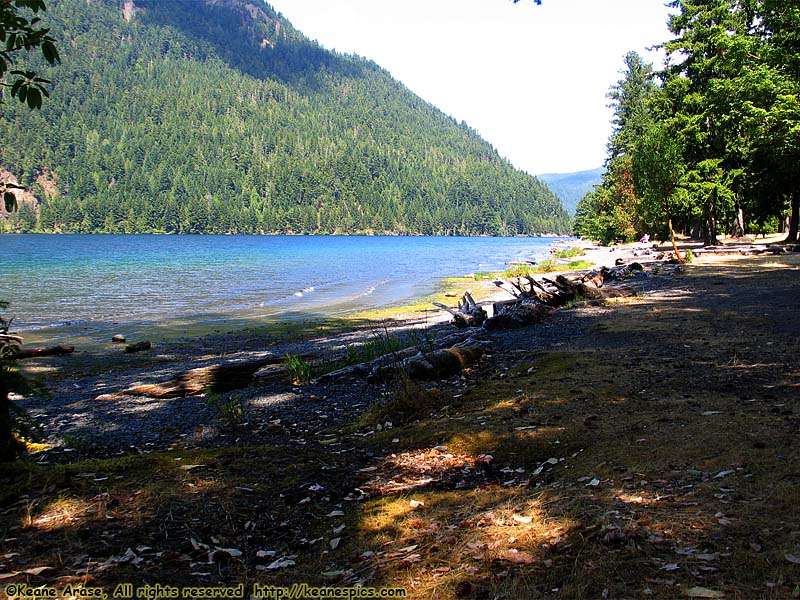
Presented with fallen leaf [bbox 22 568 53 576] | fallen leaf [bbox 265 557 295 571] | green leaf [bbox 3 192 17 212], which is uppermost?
green leaf [bbox 3 192 17 212]

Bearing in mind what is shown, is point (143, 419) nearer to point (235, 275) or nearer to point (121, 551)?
point (121, 551)

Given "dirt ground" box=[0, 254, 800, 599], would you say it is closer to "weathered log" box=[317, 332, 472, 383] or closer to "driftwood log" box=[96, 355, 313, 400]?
"weathered log" box=[317, 332, 472, 383]

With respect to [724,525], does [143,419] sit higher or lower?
lower

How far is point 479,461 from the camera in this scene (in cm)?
555

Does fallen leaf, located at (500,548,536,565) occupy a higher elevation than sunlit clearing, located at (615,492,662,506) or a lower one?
lower

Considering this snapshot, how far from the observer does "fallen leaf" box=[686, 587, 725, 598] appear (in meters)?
2.93

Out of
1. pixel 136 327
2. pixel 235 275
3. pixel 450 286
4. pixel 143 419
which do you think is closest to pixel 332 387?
pixel 143 419

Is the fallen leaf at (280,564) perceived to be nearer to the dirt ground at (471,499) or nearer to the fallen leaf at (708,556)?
the dirt ground at (471,499)

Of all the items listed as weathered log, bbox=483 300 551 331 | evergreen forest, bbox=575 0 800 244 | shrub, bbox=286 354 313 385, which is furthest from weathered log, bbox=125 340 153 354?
evergreen forest, bbox=575 0 800 244

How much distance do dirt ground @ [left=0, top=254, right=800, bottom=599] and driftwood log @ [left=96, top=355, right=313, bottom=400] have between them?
2.65 metres

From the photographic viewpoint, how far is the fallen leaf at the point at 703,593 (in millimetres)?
2932

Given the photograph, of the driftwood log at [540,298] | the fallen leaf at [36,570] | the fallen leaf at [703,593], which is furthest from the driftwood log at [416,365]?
the fallen leaf at [703,593]

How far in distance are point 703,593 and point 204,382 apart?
9.07m

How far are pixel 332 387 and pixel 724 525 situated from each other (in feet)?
21.8
